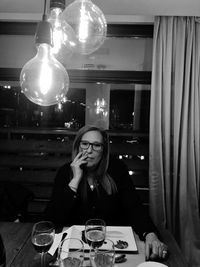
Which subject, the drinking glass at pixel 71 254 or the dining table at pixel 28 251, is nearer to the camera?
the drinking glass at pixel 71 254

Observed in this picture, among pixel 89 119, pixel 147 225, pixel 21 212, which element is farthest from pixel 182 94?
pixel 21 212

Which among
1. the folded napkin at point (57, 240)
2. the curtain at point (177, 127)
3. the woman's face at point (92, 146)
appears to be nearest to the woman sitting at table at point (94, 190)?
the woman's face at point (92, 146)

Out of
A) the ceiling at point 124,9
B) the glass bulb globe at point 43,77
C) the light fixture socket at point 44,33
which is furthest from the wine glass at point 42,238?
the ceiling at point 124,9

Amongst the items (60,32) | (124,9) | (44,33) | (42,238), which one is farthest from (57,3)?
(124,9)

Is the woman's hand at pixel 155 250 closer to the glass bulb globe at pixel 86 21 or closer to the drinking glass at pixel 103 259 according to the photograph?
the drinking glass at pixel 103 259

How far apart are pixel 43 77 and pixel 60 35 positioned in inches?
9.3

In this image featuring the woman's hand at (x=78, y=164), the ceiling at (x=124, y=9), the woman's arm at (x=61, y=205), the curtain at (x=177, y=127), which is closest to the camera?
the woman's arm at (x=61, y=205)

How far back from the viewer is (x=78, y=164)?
6.20 ft

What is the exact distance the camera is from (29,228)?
1507mm

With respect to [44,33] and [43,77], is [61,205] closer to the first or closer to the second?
[43,77]

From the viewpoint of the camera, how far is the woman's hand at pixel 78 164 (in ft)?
6.02

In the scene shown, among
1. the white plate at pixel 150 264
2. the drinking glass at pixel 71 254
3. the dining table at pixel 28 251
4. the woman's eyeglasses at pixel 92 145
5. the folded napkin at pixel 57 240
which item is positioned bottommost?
the dining table at pixel 28 251

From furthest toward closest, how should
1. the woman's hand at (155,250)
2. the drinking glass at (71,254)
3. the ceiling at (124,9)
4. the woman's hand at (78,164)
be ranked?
the ceiling at (124,9)
the woman's hand at (78,164)
the woman's hand at (155,250)
the drinking glass at (71,254)

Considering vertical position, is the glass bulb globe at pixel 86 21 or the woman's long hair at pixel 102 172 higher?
the glass bulb globe at pixel 86 21
